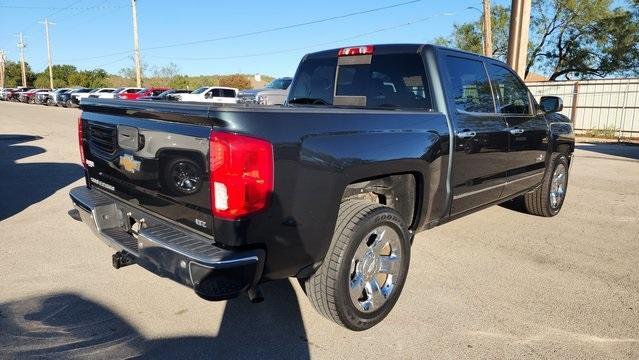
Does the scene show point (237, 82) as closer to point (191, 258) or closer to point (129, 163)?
point (129, 163)

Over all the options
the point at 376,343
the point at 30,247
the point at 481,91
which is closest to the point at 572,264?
the point at 481,91

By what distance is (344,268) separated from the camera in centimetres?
301

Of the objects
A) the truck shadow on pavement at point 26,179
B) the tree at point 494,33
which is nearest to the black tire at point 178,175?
the truck shadow on pavement at point 26,179

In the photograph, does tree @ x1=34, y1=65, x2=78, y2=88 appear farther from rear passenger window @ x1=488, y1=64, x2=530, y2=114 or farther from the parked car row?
rear passenger window @ x1=488, y1=64, x2=530, y2=114

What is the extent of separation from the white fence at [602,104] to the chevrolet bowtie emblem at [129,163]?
A: 20489mm

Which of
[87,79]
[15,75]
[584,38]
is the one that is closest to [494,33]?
[584,38]

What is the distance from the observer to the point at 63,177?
8.18 meters

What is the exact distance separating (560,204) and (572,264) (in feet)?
6.92

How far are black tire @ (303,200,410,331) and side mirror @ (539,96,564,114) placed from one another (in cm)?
333

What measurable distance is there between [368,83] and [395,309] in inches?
78.3

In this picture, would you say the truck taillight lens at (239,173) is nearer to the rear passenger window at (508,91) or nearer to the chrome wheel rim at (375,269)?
the chrome wheel rim at (375,269)

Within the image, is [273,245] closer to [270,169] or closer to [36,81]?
[270,169]

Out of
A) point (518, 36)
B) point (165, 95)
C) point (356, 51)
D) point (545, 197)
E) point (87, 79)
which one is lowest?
point (545, 197)

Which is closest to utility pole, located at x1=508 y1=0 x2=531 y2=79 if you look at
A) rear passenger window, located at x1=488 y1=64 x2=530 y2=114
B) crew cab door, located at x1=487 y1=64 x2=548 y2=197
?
crew cab door, located at x1=487 y1=64 x2=548 y2=197
